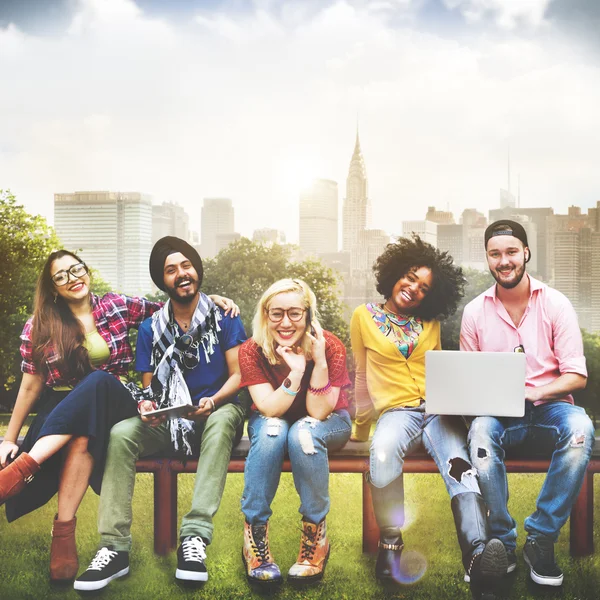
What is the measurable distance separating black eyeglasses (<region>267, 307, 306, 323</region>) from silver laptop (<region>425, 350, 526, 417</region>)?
621 millimetres

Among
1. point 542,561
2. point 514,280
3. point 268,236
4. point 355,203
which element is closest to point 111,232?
point 268,236

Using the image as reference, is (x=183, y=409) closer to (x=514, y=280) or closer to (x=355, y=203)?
(x=355, y=203)

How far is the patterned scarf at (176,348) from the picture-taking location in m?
3.27

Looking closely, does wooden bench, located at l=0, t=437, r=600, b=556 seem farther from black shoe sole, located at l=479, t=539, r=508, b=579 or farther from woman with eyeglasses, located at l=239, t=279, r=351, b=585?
black shoe sole, located at l=479, t=539, r=508, b=579

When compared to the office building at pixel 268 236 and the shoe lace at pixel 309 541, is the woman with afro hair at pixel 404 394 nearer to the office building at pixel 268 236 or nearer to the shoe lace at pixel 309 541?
the shoe lace at pixel 309 541

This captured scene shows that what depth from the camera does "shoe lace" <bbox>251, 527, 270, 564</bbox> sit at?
9.49 ft

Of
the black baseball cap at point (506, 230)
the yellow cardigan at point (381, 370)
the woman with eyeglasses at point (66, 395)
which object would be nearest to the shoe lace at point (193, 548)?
the woman with eyeglasses at point (66, 395)

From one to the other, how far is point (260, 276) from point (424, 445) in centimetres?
128

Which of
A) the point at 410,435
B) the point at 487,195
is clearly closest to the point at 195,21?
the point at 487,195

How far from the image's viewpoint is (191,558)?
9.59 ft

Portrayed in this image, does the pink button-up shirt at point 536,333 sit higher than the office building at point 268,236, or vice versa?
the office building at point 268,236

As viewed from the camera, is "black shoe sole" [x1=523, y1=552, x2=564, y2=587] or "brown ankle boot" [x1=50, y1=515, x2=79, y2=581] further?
"brown ankle boot" [x1=50, y1=515, x2=79, y2=581]

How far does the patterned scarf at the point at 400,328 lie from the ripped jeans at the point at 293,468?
592mm

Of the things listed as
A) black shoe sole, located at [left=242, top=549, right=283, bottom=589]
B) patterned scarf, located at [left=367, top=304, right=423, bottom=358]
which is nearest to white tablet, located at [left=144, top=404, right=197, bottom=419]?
black shoe sole, located at [left=242, top=549, right=283, bottom=589]
